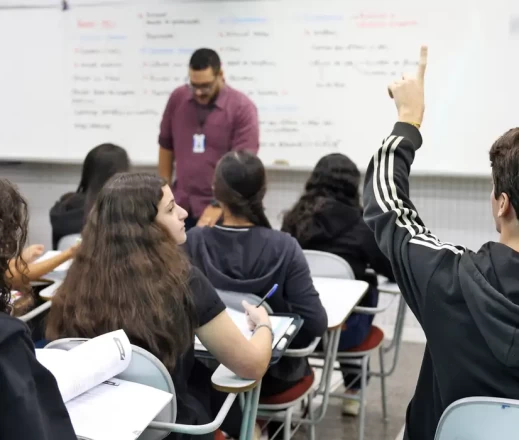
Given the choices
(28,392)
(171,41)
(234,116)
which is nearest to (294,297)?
(28,392)

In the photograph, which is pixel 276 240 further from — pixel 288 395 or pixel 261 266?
pixel 288 395

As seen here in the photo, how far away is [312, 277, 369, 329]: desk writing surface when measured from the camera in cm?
221

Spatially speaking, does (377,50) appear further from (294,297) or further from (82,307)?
(82,307)

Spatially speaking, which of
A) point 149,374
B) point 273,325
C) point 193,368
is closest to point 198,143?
point 273,325

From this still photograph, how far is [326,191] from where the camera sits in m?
2.73

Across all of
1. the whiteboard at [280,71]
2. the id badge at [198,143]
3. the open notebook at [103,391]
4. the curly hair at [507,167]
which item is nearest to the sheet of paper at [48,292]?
the open notebook at [103,391]

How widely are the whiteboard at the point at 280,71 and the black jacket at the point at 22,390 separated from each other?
2948mm

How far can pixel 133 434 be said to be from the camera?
49.3 inches

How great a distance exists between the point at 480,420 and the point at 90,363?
771 mm

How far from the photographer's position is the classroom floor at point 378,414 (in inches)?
114

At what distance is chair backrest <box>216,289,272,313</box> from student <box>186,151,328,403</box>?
0.11ft

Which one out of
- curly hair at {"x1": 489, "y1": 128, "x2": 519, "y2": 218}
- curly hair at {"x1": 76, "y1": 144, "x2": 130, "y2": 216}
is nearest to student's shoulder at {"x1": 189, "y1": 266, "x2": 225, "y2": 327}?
curly hair at {"x1": 489, "y1": 128, "x2": 519, "y2": 218}

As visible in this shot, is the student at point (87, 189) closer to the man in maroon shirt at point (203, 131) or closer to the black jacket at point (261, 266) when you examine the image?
the man in maroon shirt at point (203, 131)

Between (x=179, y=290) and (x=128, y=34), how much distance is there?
2824 mm
